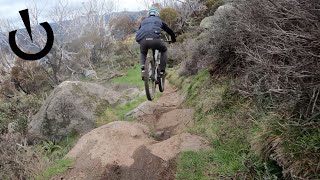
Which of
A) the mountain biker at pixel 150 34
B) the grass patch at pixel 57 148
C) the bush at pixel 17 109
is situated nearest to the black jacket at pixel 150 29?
the mountain biker at pixel 150 34

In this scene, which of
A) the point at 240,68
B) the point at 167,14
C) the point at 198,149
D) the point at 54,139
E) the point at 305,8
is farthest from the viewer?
the point at 167,14

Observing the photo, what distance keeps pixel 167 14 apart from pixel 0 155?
17892 mm

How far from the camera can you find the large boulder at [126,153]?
752 cm

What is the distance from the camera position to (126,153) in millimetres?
8367

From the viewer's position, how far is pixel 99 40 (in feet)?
123

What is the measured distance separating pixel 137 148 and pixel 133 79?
16371mm

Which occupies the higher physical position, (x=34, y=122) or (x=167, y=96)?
(x=167, y=96)

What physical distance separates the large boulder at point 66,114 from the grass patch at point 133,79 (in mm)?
5735

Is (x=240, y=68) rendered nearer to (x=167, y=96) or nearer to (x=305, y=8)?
(x=305, y=8)

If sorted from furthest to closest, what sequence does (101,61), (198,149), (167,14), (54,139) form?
(101,61) → (167,14) → (54,139) → (198,149)

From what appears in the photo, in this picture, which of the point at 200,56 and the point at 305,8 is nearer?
the point at 305,8

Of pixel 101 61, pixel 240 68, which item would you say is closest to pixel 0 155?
pixel 240 68

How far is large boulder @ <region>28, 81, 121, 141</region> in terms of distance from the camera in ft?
47.6

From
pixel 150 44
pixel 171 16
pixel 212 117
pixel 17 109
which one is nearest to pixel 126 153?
pixel 212 117
